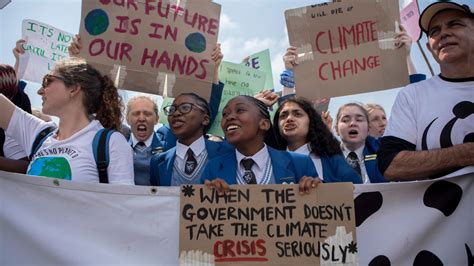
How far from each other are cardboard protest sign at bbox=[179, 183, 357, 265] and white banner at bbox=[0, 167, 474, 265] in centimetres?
11

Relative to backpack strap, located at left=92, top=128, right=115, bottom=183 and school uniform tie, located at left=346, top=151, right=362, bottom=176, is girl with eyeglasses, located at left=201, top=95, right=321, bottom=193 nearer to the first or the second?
backpack strap, located at left=92, top=128, right=115, bottom=183

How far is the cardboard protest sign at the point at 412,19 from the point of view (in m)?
4.59

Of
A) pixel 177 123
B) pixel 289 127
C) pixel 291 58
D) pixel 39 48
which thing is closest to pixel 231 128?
pixel 177 123

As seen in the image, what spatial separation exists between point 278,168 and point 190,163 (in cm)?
79

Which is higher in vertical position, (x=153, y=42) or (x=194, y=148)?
(x=153, y=42)

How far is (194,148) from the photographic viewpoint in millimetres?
3908

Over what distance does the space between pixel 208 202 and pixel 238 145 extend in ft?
3.32

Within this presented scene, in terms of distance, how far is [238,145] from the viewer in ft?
11.6

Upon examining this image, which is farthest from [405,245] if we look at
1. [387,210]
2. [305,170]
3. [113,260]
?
[113,260]

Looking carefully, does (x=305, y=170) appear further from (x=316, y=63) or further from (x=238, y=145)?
(x=316, y=63)

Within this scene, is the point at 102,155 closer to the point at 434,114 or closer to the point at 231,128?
the point at 231,128

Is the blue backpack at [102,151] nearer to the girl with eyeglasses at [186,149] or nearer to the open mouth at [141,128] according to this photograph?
the girl with eyeglasses at [186,149]

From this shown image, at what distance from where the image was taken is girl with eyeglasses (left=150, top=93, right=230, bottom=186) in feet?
12.3

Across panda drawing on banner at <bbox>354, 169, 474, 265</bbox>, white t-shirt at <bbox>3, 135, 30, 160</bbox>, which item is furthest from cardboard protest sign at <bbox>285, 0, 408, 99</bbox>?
white t-shirt at <bbox>3, 135, 30, 160</bbox>
